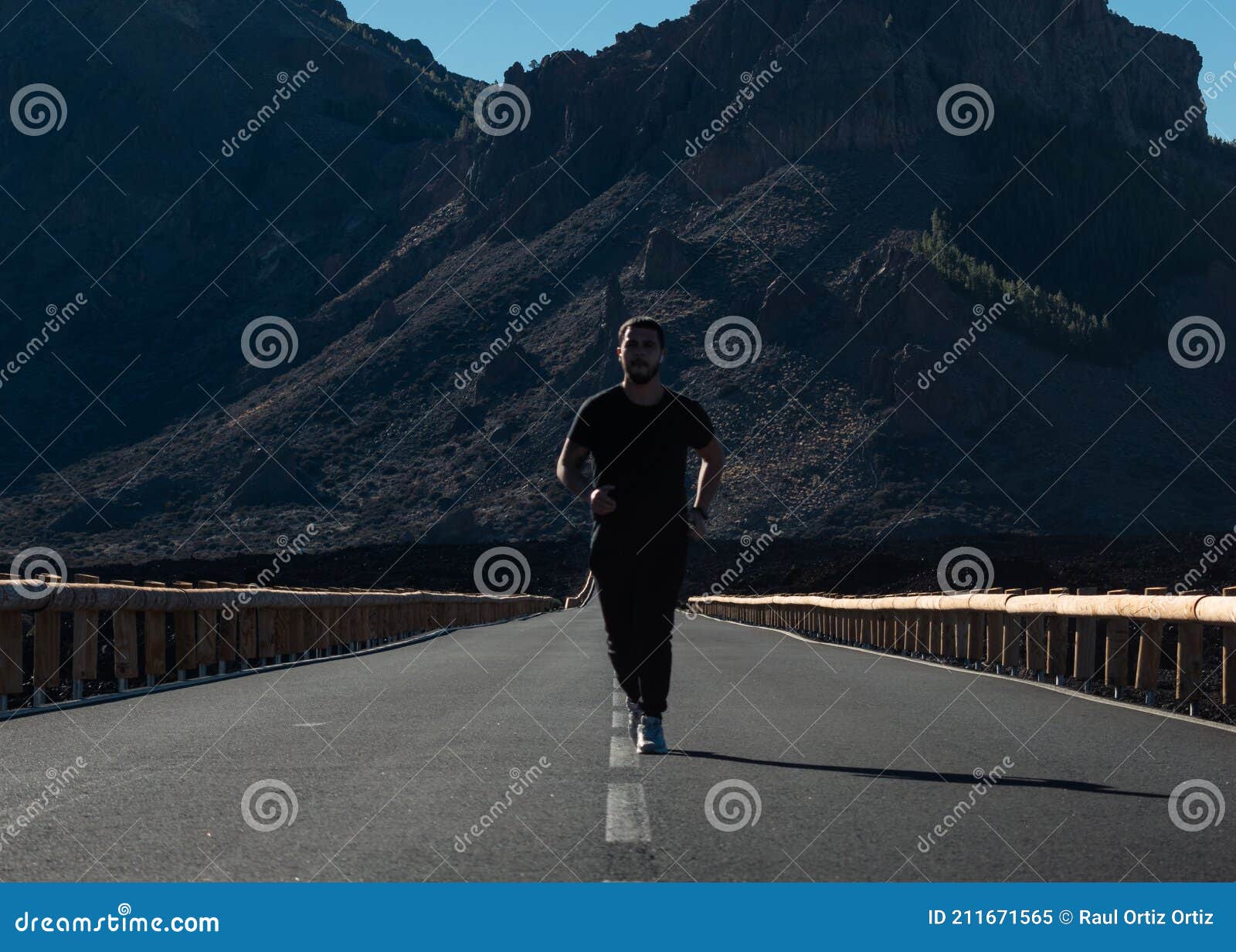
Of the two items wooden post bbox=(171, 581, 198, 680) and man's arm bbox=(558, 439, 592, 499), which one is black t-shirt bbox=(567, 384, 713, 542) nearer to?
man's arm bbox=(558, 439, 592, 499)

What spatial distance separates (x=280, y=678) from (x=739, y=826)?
9297 millimetres

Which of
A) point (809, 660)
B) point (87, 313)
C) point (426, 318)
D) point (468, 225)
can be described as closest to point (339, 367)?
point (426, 318)

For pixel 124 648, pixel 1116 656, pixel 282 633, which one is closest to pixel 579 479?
pixel 1116 656

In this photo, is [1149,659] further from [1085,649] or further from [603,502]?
[603,502]

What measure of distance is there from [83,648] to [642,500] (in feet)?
20.4

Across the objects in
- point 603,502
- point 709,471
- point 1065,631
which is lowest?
point 603,502

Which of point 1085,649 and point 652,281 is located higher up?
point 652,281

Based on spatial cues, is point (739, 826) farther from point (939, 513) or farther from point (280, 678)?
point (939, 513)

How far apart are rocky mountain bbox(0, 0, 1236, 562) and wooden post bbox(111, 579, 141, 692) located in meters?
86.7

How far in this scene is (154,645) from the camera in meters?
13.6

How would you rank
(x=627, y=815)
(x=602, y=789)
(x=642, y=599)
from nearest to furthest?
(x=627, y=815) < (x=602, y=789) < (x=642, y=599)

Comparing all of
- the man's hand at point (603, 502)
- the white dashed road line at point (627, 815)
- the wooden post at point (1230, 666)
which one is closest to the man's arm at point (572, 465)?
the man's hand at point (603, 502)

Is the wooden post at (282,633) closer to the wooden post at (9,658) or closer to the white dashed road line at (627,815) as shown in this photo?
the wooden post at (9,658)

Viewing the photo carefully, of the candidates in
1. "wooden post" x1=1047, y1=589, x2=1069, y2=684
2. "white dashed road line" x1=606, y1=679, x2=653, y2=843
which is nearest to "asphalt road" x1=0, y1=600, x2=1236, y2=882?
"white dashed road line" x1=606, y1=679, x2=653, y2=843
